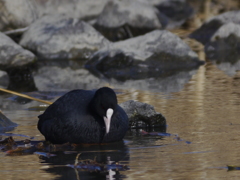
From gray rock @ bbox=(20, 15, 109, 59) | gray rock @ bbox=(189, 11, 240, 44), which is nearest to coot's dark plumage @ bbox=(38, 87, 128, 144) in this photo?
gray rock @ bbox=(20, 15, 109, 59)

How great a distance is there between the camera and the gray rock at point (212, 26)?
1684 cm

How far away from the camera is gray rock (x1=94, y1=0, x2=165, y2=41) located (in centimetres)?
1745

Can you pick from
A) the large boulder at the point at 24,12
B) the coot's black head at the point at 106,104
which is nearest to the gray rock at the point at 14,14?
the large boulder at the point at 24,12

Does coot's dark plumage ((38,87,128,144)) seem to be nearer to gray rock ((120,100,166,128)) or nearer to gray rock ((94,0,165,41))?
gray rock ((120,100,166,128))

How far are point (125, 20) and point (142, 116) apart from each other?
423 inches

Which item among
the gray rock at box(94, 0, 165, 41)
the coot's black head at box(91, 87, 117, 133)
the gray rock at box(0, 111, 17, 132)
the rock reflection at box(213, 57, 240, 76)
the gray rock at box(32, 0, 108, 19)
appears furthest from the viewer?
the gray rock at box(32, 0, 108, 19)

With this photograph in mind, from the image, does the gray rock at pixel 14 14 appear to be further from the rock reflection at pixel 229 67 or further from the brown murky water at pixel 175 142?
the brown murky water at pixel 175 142

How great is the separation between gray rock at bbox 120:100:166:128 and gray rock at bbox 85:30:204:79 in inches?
205

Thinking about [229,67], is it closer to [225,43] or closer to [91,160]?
[225,43]

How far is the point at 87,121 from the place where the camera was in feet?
19.0

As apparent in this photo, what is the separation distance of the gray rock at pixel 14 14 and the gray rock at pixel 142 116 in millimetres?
9768

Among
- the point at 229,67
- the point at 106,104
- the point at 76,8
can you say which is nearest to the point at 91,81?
the point at 229,67

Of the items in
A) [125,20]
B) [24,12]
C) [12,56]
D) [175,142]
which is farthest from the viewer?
[125,20]

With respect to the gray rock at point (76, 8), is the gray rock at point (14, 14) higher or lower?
lower
